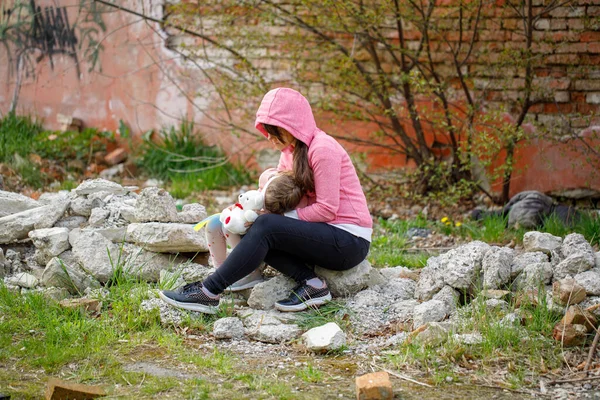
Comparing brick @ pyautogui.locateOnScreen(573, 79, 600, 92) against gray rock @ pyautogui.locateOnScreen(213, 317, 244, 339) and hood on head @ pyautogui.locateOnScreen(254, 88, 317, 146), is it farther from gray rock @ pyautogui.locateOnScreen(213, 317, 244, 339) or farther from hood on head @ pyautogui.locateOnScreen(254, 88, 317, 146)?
gray rock @ pyautogui.locateOnScreen(213, 317, 244, 339)

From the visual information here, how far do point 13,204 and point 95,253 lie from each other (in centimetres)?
94

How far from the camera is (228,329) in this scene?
402cm

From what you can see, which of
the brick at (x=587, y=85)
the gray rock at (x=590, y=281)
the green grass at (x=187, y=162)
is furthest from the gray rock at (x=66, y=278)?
the brick at (x=587, y=85)

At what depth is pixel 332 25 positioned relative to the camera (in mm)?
7059

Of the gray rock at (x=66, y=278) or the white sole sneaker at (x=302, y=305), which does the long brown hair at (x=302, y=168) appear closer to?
the white sole sneaker at (x=302, y=305)

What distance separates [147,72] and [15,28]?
1831 mm

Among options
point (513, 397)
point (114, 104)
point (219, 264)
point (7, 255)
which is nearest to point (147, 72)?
point (114, 104)

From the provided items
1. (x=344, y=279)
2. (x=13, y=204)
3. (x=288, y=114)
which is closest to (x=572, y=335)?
(x=344, y=279)

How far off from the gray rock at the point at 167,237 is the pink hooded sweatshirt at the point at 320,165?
821 mm

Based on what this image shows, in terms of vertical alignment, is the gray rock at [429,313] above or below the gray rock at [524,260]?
below

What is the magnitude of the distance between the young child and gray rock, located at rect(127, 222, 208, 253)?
28 cm

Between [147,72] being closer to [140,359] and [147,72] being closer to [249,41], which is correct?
[249,41]

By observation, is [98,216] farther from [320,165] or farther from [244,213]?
[320,165]

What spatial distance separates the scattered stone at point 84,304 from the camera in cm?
420
